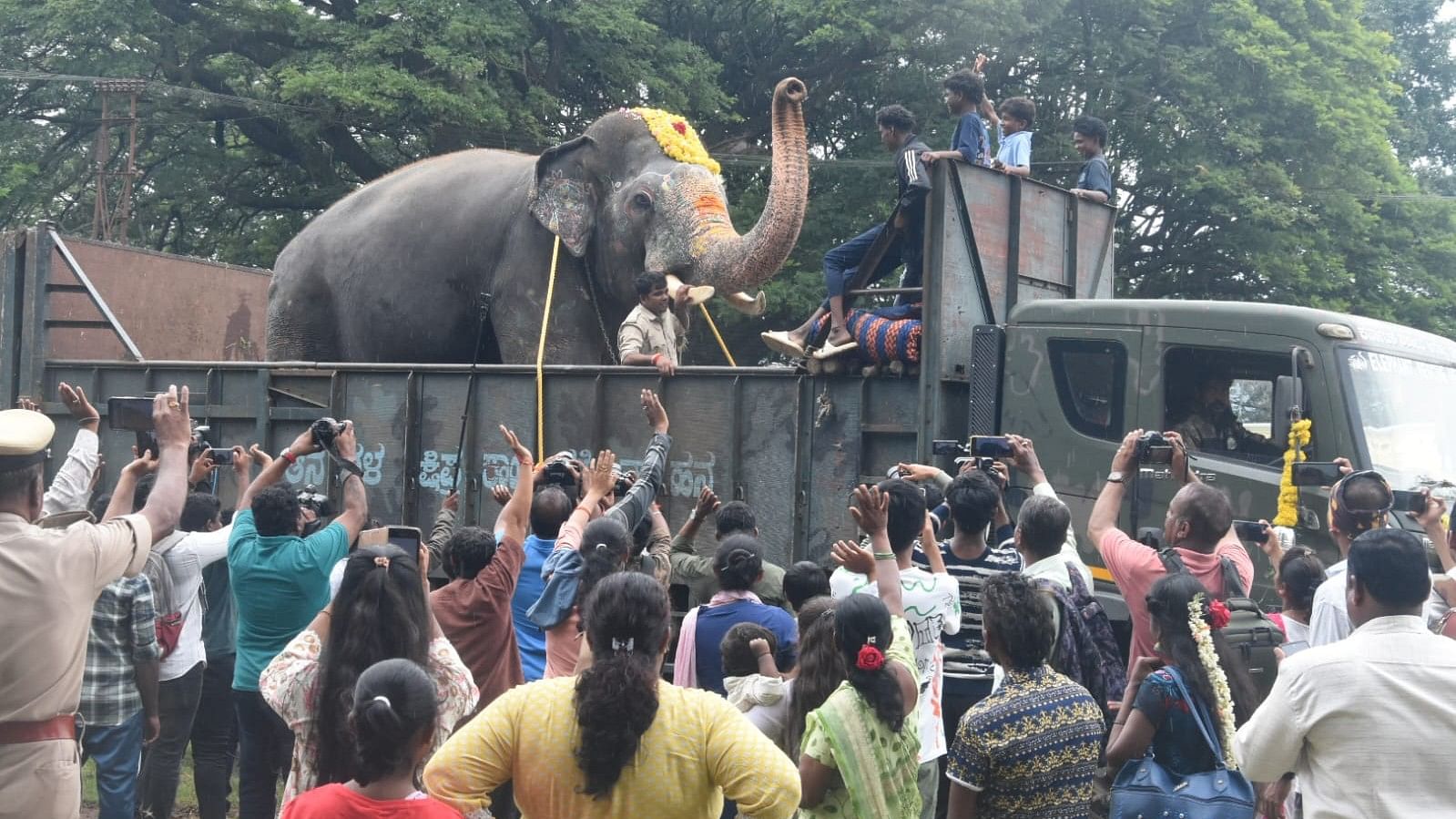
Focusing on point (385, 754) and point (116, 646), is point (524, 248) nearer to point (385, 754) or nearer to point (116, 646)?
point (116, 646)

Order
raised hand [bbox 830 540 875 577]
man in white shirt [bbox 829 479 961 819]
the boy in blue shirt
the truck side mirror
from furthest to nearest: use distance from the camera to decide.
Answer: the boy in blue shirt, the truck side mirror, man in white shirt [bbox 829 479 961 819], raised hand [bbox 830 540 875 577]

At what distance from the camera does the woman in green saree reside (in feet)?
12.0

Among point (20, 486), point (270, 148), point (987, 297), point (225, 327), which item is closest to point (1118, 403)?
point (987, 297)

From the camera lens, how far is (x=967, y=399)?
7844 mm

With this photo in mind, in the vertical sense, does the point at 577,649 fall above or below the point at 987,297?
below

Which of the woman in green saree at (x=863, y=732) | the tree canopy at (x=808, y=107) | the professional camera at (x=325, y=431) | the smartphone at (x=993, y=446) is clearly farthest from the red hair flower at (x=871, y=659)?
the tree canopy at (x=808, y=107)

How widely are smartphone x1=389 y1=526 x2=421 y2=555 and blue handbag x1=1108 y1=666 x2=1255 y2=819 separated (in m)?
2.04

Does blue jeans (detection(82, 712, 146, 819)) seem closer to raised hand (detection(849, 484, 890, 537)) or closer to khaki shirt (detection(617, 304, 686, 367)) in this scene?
raised hand (detection(849, 484, 890, 537))

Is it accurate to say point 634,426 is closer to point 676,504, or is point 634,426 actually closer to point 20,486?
point 676,504

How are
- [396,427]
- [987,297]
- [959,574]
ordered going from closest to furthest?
[959,574], [987,297], [396,427]

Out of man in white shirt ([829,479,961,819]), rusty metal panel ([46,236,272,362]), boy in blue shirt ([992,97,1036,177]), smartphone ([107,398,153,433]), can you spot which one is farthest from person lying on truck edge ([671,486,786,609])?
rusty metal panel ([46,236,272,362])

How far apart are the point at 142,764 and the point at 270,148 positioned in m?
15.9

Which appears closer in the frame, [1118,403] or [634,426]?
[1118,403]

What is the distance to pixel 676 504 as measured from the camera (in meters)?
8.34
